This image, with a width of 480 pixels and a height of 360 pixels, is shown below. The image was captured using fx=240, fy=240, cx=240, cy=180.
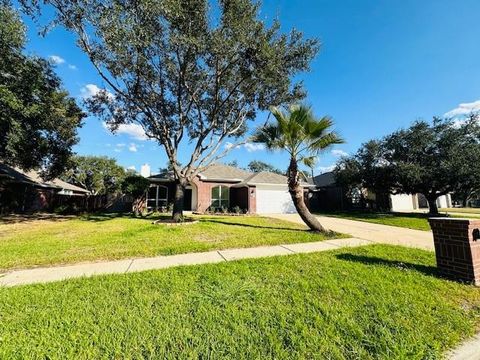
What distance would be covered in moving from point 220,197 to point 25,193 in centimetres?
1687

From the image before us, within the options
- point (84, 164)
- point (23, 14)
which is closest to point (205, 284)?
point (23, 14)

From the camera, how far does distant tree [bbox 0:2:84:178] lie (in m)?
11.3

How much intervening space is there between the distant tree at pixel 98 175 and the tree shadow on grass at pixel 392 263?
1458 inches

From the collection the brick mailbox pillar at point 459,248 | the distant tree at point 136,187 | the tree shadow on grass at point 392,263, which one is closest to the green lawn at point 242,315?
the tree shadow on grass at point 392,263

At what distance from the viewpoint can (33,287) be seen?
3.96 m

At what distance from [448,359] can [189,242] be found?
21.0 ft

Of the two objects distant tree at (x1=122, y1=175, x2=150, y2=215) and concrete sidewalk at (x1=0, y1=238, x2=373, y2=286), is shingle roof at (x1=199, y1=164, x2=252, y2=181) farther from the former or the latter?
concrete sidewalk at (x1=0, y1=238, x2=373, y2=286)

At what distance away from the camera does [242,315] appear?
3014 millimetres

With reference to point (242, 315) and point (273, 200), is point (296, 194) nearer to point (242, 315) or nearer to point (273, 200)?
point (242, 315)

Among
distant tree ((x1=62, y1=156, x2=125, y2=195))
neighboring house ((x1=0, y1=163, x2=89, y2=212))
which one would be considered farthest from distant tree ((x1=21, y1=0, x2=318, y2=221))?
distant tree ((x1=62, y1=156, x2=125, y2=195))

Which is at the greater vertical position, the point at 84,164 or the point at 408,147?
the point at 84,164

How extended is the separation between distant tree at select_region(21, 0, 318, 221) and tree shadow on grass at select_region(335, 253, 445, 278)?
30.6 feet

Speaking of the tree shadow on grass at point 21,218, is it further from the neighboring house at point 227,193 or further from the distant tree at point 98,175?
the distant tree at point 98,175

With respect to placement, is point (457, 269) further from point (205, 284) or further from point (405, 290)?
point (205, 284)
